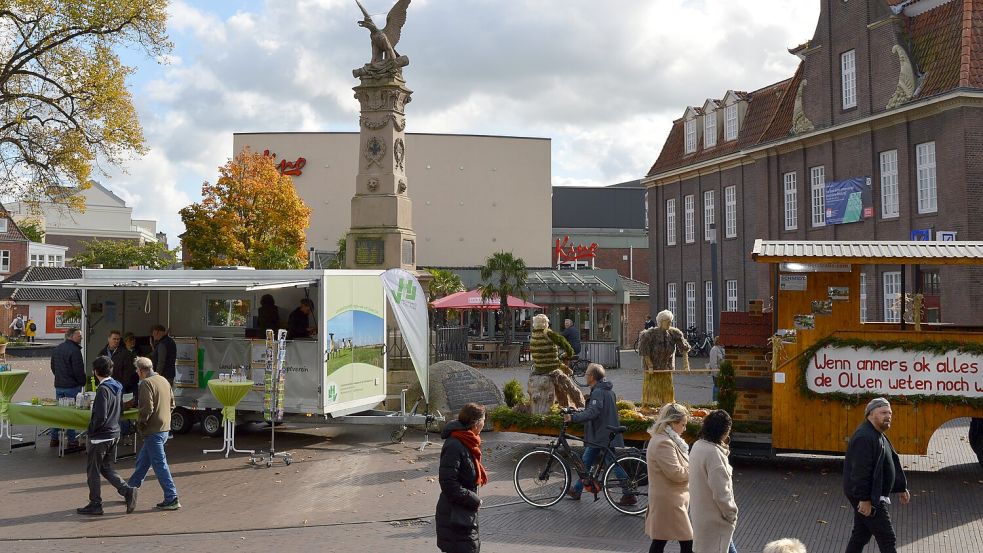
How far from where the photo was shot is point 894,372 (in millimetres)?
11555

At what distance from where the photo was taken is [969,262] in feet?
37.5

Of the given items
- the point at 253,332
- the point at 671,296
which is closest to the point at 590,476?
the point at 253,332

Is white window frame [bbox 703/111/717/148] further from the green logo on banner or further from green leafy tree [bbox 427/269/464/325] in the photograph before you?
the green logo on banner

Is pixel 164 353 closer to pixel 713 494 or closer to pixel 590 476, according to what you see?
pixel 590 476

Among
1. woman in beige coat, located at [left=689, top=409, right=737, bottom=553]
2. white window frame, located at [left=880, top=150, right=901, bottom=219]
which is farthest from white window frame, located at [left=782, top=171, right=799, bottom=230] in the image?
woman in beige coat, located at [left=689, top=409, right=737, bottom=553]

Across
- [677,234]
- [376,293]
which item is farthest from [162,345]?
[677,234]

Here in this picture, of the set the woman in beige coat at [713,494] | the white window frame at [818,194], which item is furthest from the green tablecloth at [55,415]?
the white window frame at [818,194]

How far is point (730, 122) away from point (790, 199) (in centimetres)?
633

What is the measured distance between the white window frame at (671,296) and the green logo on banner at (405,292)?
28992 mm

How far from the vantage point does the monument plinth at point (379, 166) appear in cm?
1844

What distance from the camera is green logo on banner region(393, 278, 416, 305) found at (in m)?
14.4

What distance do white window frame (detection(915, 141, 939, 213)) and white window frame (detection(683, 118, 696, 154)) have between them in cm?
1493

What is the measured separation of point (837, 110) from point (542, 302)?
2021 cm

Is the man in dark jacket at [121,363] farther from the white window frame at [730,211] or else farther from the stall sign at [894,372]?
the white window frame at [730,211]
